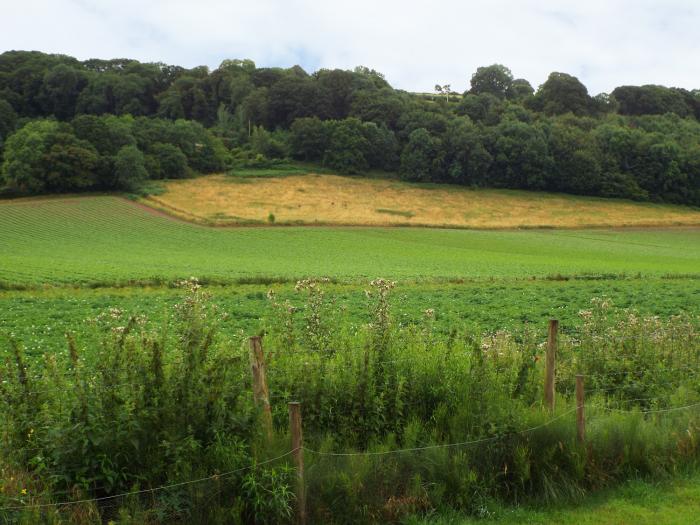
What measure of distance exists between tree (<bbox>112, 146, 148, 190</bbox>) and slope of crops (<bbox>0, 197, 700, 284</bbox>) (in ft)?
19.1

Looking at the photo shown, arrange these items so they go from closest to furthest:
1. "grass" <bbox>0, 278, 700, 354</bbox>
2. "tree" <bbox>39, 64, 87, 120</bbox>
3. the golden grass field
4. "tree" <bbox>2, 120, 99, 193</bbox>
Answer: "grass" <bbox>0, 278, 700, 354</bbox> < the golden grass field < "tree" <bbox>2, 120, 99, 193</bbox> < "tree" <bbox>39, 64, 87, 120</bbox>

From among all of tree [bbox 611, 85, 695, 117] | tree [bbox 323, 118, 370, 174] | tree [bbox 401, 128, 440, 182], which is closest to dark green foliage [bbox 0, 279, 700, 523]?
tree [bbox 401, 128, 440, 182]

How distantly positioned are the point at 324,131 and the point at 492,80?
90.6m

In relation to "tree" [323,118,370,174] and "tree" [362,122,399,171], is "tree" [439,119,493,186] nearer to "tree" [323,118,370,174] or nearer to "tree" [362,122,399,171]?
"tree" [362,122,399,171]

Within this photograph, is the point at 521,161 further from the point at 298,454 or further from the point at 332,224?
the point at 298,454

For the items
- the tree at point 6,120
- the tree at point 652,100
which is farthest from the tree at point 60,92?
the tree at point 652,100

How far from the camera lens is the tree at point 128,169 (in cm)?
8119

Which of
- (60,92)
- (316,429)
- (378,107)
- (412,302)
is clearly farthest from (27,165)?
(316,429)

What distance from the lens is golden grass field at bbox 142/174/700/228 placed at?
73.7m

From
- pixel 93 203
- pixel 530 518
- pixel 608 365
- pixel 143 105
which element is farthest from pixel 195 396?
pixel 143 105

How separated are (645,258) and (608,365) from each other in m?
48.8

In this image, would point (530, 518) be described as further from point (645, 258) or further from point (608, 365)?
point (645, 258)

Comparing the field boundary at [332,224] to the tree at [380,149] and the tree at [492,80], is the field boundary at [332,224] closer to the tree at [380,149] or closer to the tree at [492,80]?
the tree at [380,149]

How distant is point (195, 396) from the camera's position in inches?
259
